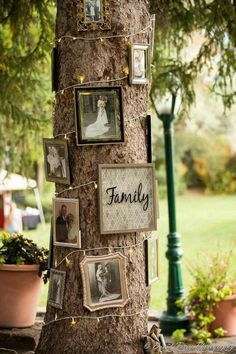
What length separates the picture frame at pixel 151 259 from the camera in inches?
187

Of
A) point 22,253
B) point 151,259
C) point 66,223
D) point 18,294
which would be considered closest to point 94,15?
point 66,223

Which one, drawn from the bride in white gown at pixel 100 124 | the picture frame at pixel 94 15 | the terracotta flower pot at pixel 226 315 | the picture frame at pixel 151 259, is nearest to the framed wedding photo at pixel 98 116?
the bride in white gown at pixel 100 124

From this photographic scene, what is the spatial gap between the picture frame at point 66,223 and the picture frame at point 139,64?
2.65 ft

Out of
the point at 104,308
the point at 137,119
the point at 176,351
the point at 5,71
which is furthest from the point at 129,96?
the point at 5,71

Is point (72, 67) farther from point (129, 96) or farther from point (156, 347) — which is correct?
point (156, 347)

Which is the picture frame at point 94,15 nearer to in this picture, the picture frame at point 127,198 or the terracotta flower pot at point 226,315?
the picture frame at point 127,198

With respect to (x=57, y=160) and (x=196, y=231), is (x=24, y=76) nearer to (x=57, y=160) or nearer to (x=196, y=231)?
(x=57, y=160)

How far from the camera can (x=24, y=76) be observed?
813 centimetres

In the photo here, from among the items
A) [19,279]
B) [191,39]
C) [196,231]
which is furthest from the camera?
[196,231]

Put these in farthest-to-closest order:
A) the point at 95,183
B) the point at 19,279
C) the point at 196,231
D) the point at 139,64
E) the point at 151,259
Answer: the point at 196,231
the point at 19,279
the point at 151,259
the point at 139,64
the point at 95,183

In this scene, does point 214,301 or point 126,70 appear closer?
point 126,70

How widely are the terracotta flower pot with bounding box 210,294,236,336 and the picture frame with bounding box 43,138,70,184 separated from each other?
322 centimetres

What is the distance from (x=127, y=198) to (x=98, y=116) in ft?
1.68

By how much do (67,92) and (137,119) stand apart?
0.45m
